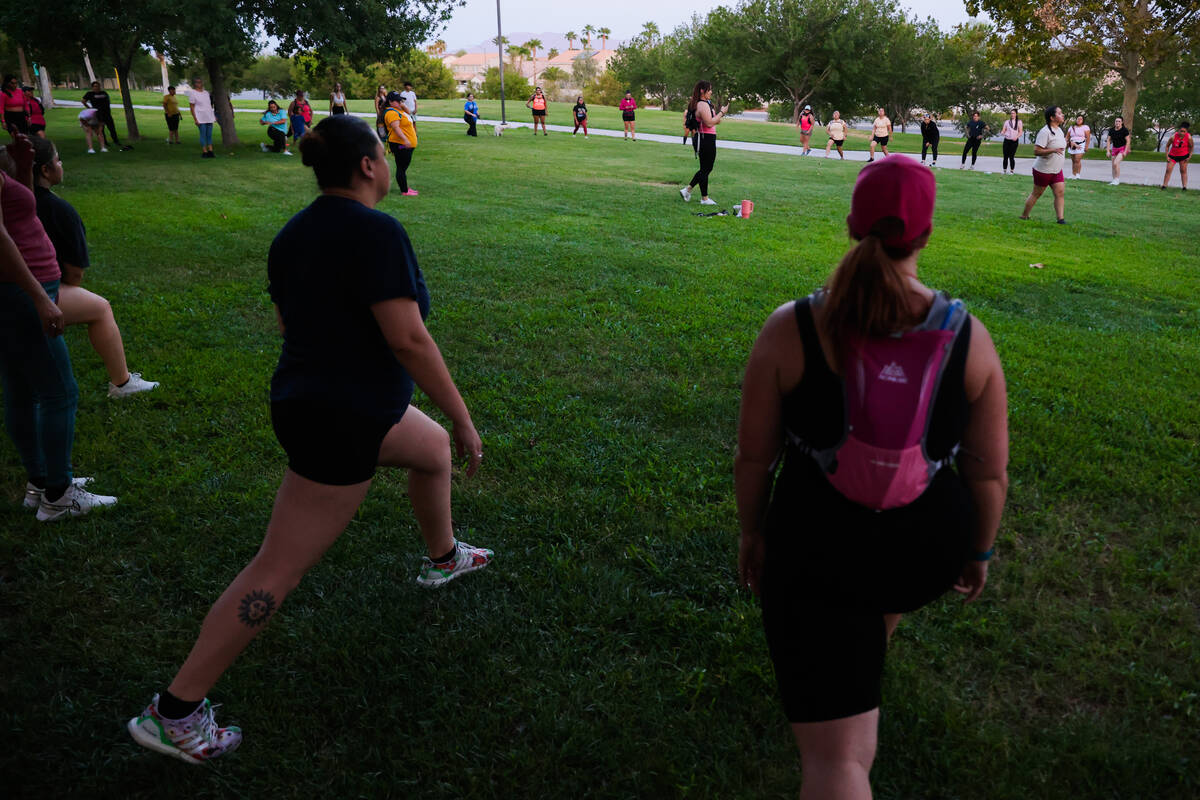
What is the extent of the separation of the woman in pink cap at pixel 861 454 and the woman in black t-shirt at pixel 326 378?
1106 millimetres

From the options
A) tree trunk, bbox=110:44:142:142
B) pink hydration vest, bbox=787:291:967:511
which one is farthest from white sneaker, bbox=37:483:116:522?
tree trunk, bbox=110:44:142:142

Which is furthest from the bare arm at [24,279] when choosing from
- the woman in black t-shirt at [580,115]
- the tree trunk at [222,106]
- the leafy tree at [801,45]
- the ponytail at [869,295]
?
the leafy tree at [801,45]

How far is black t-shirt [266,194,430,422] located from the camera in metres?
2.19

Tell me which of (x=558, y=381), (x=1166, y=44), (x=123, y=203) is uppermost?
(x=1166, y=44)

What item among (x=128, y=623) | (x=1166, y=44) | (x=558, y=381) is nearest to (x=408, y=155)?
(x=558, y=381)

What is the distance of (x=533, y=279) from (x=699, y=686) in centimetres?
612

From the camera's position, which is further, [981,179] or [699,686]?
[981,179]

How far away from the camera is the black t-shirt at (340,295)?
2191mm

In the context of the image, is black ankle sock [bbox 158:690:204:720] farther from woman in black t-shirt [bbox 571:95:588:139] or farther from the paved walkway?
woman in black t-shirt [bbox 571:95:588:139]

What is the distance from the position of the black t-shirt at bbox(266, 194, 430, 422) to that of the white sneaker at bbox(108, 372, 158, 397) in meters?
3.59

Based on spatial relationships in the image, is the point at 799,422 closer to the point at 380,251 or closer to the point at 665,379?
the point at 380,251

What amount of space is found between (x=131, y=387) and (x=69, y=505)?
1655 mm

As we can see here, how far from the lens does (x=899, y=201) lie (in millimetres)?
1550

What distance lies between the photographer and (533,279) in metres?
8.34
